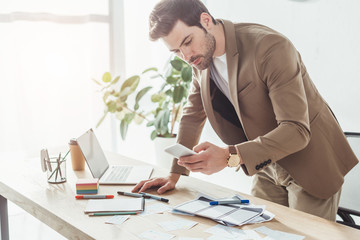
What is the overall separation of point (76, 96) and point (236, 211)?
273cm

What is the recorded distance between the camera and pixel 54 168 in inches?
71.4

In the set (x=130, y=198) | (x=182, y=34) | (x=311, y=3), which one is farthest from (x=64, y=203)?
(x=311, y=3)

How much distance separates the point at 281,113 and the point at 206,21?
1.62 ft

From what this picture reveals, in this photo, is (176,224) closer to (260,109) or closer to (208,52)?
(260,109)

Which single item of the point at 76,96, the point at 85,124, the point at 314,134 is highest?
the point at 314,134

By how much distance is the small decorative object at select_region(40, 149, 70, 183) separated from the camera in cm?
180

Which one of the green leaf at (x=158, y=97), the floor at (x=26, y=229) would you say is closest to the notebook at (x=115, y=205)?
the floor at (x=26, y=229)

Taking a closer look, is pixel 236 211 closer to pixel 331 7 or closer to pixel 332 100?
pixel 332 100

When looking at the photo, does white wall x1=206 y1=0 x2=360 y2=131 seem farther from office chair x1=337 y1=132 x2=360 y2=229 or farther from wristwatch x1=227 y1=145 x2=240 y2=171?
wristwatch x1=227 y1=145 x2=240 y2=171

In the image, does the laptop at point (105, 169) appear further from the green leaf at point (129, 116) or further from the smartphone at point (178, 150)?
the green leaf at point (129, 116)

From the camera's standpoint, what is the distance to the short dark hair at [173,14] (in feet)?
5.27

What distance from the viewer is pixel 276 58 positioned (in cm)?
147

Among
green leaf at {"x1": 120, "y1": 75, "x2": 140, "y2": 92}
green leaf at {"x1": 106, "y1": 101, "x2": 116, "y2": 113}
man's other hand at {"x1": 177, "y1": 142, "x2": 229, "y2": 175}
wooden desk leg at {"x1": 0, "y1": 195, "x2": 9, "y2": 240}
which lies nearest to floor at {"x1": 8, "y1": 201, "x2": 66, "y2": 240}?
wooden desk leg at {"x1": 0, "y1": 195, "x2": 9, "y2": 240}

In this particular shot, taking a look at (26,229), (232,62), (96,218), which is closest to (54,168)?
(96,218)
